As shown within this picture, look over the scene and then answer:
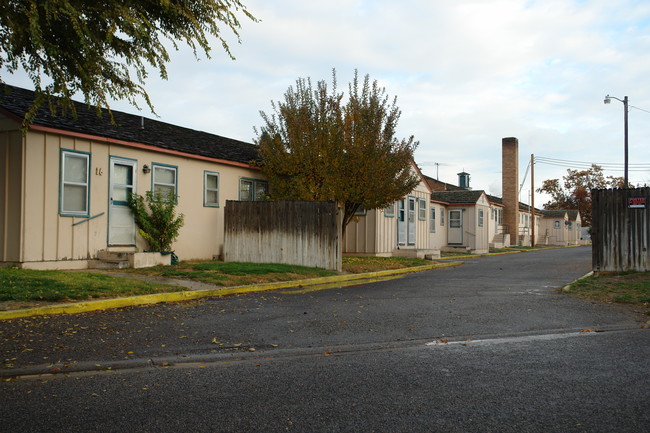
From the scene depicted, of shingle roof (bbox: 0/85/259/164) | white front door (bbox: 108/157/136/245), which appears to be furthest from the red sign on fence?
white front door (bbox: 108/157/136/245)

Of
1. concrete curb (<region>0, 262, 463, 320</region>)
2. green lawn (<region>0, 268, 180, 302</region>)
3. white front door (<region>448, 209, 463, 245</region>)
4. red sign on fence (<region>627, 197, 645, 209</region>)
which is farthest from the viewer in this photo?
white front door (<region>448, 209, 463, 245</region>)

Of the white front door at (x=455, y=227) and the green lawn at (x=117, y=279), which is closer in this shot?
the green lawn at (x=117, y=279)

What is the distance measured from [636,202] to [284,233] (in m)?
9.48

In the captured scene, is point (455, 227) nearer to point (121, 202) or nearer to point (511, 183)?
point (511, 183)

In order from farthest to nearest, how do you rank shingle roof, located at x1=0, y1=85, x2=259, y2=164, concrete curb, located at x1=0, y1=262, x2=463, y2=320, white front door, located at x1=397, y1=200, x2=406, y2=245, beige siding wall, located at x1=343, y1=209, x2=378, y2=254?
white front door, located at x1=397, y1=200, x2=406, y2=245 → beige siding wall, located at x1=343, y1=209, x2=378, y2=254 → shingle roof, located at x1=0, y1=85, x2=259, y2=164 → concrete curb, located at x1=0, y1=262, x2=463, y2=320

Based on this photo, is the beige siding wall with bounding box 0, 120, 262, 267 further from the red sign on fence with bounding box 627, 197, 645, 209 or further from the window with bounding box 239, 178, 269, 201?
the red sign on fence with bounding box 627, 197, 645, 209

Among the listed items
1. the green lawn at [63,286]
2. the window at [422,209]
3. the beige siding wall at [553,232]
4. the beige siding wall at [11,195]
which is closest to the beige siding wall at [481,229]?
the window at [422,209]

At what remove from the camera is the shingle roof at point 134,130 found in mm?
13094

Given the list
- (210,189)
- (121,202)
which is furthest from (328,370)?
(210,189)

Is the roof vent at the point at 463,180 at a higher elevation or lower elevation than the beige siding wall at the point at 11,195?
higher

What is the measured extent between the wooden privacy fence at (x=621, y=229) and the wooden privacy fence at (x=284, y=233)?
22.7 feet

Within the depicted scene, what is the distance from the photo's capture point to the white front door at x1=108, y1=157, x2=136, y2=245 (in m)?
14.3

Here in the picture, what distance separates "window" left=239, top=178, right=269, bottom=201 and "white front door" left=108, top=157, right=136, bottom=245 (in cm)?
462

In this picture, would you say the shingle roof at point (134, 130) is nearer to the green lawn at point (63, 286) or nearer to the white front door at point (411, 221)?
the green lawn at point (63, 286)
